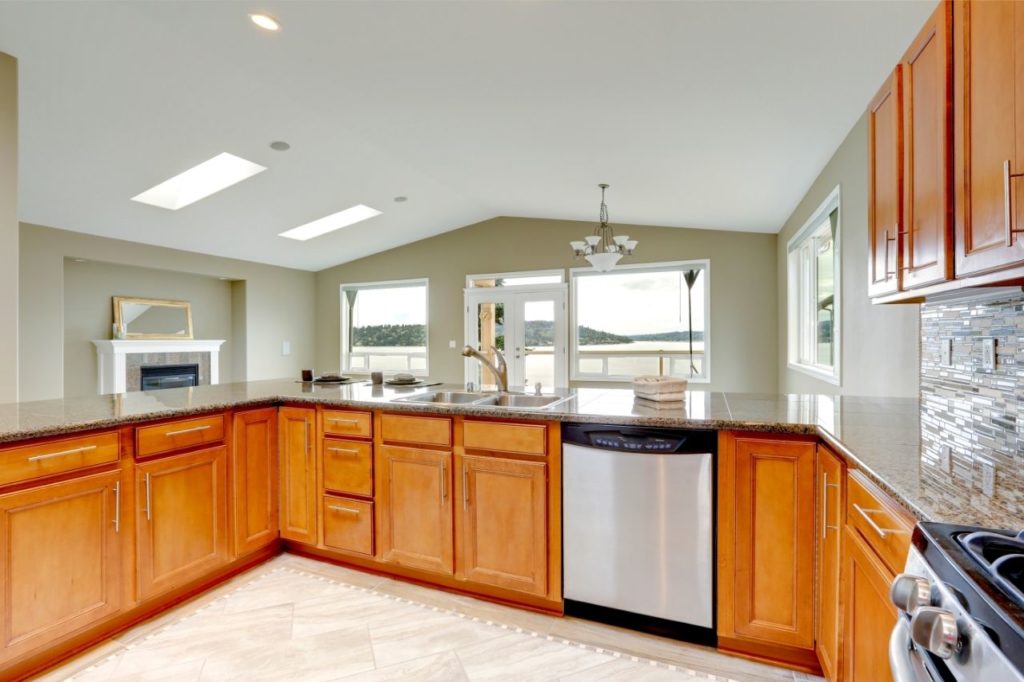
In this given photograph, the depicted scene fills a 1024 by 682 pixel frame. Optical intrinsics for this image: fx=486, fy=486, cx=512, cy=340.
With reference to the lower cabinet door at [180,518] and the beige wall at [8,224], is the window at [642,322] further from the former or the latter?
the beige wall at [8,224]

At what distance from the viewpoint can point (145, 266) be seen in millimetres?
5449

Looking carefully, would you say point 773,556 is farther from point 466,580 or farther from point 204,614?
point 204,614

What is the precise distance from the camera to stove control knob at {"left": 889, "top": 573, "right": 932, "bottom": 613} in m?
0.73

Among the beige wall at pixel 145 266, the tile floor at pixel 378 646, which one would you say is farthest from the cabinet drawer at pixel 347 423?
the beige wall at pixel 145 266

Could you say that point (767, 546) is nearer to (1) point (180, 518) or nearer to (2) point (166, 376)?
(1) point (180, 518)

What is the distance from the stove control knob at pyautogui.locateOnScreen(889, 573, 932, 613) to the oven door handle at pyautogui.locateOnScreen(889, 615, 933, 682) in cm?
6

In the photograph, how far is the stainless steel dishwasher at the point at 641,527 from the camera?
1.82 meters

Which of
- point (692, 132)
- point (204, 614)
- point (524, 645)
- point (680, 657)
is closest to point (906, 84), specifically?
point (692, 132)

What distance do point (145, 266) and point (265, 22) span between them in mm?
4256

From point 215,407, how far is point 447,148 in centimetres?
267

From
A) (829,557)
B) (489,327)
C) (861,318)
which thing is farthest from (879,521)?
(489,327)

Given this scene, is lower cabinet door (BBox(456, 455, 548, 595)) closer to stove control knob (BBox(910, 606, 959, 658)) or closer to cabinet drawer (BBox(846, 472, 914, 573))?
cabinet drawer (BBox(846, 472, 914, 573))

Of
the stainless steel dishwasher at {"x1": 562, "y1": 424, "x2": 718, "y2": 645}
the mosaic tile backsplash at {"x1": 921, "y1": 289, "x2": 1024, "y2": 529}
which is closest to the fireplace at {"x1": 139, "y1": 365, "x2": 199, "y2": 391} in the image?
the stainless steel dishwasher at {"x1": 562, "y1": 424, "x2": 718, "y2": 645}

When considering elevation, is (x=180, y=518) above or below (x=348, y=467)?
below
